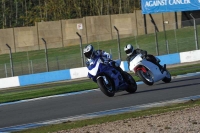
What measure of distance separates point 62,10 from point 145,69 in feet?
140

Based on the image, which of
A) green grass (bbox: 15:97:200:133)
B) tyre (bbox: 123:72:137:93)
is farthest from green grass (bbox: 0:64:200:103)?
green grass (bbox: 15:97:200:133)

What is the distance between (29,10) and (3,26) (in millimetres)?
4366

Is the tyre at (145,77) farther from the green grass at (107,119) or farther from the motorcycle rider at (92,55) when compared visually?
the green grass at (107,119)

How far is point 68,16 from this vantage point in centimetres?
5862

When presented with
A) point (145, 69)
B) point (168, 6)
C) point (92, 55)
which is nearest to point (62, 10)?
point (168, 6)

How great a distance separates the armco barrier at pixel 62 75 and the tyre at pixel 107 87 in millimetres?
16073

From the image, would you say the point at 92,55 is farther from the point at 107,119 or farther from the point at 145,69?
the point at 107,119

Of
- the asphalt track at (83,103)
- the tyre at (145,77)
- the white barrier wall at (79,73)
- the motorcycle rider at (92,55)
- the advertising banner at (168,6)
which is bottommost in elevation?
the white barrier wall at (79,73)

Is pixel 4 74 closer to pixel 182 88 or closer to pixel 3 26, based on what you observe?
pixel 182 88

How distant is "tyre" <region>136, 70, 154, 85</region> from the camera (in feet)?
58.7

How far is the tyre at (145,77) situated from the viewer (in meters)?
17.9

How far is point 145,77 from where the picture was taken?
1812 cm

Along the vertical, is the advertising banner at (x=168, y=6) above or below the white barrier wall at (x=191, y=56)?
above

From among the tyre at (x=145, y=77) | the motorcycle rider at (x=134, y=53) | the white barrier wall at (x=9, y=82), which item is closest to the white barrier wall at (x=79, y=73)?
the white barrier wall at (x=9, y=82)
